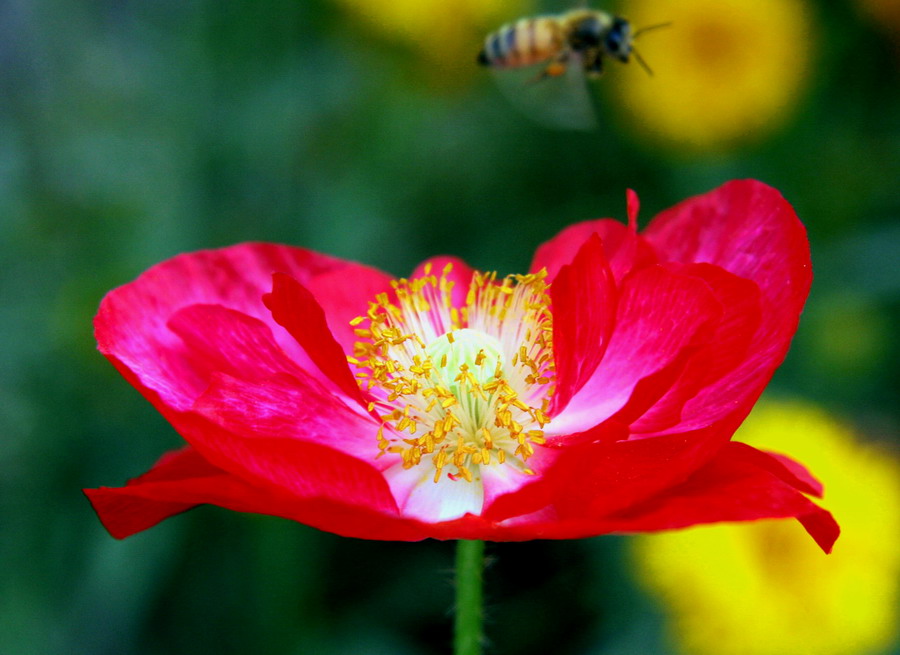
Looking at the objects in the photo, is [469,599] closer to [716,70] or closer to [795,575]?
[795,575]

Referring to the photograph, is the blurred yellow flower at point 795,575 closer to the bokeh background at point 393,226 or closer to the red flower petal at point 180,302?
the bokeh background at point 393,226

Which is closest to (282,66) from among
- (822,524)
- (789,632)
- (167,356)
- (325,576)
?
(325,576)

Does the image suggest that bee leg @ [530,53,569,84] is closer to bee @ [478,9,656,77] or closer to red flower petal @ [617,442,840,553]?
bee @ [478,9,656,77]

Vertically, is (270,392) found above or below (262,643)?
above

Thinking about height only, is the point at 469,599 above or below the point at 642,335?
below

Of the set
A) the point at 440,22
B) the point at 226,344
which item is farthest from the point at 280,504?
the point at 440,22

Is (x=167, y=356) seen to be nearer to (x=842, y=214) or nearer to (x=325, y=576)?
(x=325, y=576)

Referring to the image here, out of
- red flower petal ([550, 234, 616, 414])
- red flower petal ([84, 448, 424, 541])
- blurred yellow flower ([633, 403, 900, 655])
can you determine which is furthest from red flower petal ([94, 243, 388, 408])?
blurred yellow flower ([633, 403, 900, 655])
